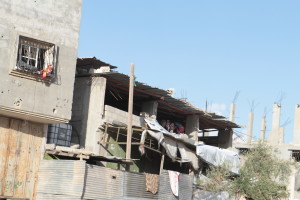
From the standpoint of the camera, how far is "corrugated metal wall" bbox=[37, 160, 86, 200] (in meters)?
20.1

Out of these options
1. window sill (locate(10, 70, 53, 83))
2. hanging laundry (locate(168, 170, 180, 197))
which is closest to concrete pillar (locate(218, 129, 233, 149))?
hanging laundry (locate(168, 170, 180, 197))

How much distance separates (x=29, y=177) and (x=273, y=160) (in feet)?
39.7

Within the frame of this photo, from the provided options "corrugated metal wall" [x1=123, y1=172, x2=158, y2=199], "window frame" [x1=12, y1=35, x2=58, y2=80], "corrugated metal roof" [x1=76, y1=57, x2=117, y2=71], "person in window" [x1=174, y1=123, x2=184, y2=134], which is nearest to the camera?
"window frame" [x1=12, y1=35, x2=58, y2=80]

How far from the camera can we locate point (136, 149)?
25391 millimetres

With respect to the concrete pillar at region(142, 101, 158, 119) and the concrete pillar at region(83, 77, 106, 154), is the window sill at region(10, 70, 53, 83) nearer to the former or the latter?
the concrete pillar at region(83, 77, 106, 154)

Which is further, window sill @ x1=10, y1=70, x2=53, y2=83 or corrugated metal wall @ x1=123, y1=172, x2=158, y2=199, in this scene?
corrugated metal wall @ x1=123, y1=172, x2=158, y2=199

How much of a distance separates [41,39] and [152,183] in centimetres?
738

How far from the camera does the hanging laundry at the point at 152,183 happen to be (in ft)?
75.4

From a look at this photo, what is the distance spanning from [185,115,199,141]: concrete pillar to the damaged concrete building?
965 cm

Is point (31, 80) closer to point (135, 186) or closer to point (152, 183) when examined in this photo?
point (135, 186)

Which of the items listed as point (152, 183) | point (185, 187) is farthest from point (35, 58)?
point (185, 187)

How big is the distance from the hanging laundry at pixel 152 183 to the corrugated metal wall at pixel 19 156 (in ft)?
15.3

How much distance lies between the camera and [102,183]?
21.0m

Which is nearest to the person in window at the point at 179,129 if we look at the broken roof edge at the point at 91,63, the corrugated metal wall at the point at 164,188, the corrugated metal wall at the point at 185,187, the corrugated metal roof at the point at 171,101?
the corrugated metal roof at the point at 171,101
